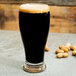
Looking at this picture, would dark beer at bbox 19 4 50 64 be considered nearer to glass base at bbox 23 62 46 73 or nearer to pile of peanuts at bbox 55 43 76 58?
glass base at bbox 23 62 46 73

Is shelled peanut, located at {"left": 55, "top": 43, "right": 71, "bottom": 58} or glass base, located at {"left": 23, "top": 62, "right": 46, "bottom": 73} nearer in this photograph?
glass base, located at {"left": 23, "top": 62, "right": 46, "bottom": 73}

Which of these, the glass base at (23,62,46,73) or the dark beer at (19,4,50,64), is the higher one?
the dark beer at (19,4,50,64)

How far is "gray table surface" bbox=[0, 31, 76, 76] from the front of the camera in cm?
115

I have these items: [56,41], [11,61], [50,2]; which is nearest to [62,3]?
[50,2]

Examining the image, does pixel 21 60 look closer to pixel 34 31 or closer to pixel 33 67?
pixel 33 67

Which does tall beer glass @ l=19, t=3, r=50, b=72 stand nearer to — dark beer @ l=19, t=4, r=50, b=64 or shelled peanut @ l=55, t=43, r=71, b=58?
dark beer @ l=19, t=4, r=50, b=64

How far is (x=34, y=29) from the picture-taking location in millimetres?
1074

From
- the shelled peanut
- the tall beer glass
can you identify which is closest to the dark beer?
the tall beer glass

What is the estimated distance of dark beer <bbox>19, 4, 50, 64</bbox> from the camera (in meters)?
1.06

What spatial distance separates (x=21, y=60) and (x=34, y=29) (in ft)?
0.95

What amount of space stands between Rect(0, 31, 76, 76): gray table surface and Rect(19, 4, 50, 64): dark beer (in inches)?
3.5

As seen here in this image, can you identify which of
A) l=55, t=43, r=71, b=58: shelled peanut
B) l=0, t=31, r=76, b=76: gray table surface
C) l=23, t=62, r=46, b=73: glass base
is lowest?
l=0, t=31, r=76, b=76: gray table surface

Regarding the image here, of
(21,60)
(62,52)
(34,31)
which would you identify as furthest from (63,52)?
(34,31)

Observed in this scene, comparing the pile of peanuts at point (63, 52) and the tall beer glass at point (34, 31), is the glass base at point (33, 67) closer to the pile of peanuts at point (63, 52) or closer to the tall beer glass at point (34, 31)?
the tall beer glass at point (34, 31)
